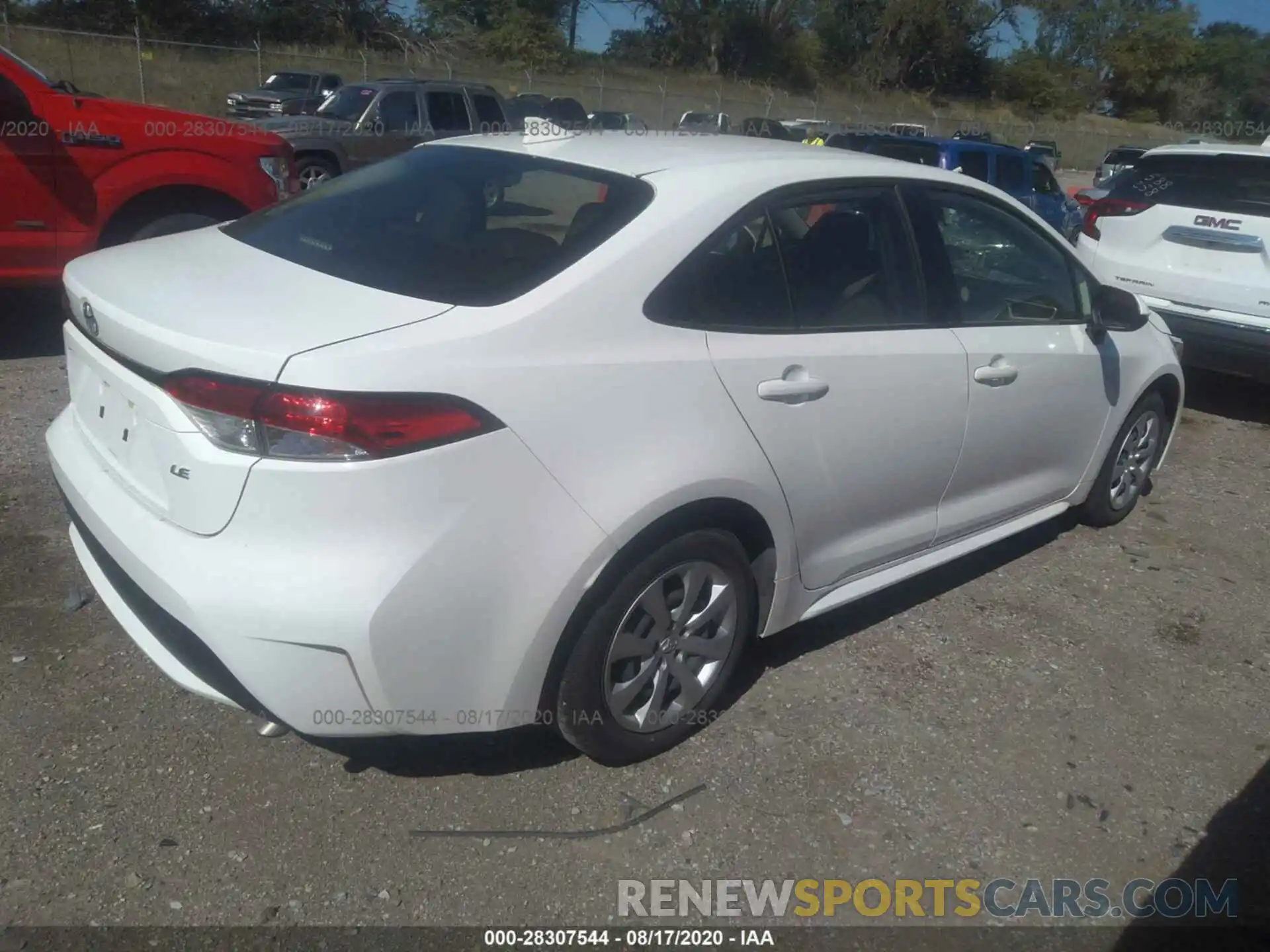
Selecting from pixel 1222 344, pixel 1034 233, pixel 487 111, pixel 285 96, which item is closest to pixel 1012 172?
pixel 1222 344

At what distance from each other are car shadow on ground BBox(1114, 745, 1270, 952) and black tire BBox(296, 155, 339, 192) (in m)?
12.5

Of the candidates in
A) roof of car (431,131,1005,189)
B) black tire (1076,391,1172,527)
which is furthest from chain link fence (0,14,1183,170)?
black tire (1076,391,1172,527)

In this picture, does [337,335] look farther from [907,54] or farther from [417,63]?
[907,54]

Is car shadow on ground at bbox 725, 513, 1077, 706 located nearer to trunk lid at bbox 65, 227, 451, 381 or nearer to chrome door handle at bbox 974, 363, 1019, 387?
chrome door handle at bbox 974, 363, 1019, 387

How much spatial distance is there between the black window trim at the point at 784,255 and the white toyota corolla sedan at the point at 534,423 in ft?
0.03

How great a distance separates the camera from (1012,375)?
A: 3.79 meters

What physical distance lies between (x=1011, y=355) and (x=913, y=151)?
943cm

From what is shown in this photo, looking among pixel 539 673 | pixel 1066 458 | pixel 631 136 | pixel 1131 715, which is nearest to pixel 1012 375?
pixel 1066 458

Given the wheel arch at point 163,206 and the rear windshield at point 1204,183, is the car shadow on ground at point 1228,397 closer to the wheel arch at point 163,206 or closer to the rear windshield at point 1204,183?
the rear windshield at point 1204,183

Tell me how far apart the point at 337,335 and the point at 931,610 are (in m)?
2.70

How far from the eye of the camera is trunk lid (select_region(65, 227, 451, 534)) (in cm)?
234

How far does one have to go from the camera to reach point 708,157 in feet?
10.6

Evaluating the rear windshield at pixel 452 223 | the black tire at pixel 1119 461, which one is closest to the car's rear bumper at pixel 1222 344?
the black tire at pixel 1119 461

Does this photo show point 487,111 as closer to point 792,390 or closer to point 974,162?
point 974,162
